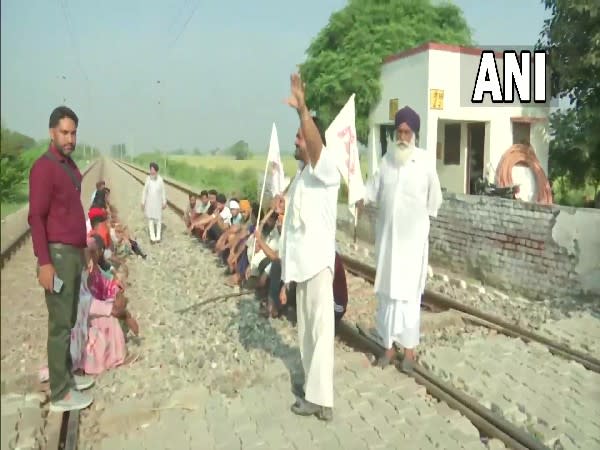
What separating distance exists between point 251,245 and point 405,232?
10.5 ft

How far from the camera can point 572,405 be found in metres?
4.07

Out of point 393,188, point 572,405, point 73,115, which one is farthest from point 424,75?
point 73,115

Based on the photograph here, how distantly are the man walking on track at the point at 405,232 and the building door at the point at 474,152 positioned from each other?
35.8 ft

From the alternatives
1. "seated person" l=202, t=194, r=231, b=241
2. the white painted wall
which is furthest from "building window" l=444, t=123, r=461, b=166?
"seated person" l=202, t=194, r=231, b=241

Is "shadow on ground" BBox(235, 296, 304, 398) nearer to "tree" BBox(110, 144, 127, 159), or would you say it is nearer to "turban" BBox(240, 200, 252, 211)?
"tree" BBox(110, 144, 127, 159)

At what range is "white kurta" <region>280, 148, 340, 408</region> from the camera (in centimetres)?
356

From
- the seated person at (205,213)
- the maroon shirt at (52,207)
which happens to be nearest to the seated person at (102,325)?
the maroon shirt at (52,207)

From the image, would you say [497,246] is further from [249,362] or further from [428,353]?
[249,362]

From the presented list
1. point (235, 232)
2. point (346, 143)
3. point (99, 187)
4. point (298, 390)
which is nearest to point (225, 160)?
point (235, 232)

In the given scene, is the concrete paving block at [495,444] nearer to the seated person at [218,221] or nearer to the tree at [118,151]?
the tree at [118,151]

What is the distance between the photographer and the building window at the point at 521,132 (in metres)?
14.5

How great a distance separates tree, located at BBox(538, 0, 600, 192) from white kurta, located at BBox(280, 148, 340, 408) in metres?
6.88

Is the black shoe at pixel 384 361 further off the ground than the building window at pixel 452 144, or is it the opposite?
the building window at pixel 452 144

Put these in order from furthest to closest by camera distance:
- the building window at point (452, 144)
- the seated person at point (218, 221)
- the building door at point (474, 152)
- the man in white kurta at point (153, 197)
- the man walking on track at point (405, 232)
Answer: the building window at point (452, 144) → the building door at point (474, 152) → the man in white kurta at point (153, 197) → the seated person at point (218, 221) → the man walking on track at point (405, 232)
